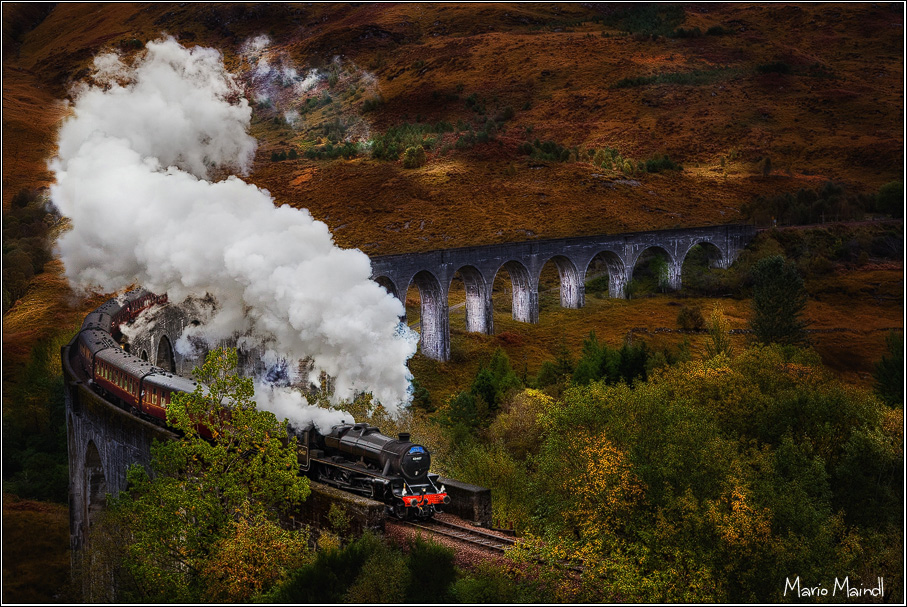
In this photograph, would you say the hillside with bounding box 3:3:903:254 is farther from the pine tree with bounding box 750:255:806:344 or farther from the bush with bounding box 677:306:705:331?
the pine tree with bounding box 750:255:806:344

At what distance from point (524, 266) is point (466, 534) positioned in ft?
169

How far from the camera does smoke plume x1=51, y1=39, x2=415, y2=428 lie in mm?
26625

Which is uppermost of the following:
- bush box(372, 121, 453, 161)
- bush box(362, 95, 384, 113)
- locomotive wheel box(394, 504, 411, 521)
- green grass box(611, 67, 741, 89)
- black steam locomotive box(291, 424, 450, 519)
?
green grass box(611, 67, 741, 89)

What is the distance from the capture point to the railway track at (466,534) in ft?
67.0

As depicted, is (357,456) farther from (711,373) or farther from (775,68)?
(775,68)

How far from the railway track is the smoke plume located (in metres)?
5.15

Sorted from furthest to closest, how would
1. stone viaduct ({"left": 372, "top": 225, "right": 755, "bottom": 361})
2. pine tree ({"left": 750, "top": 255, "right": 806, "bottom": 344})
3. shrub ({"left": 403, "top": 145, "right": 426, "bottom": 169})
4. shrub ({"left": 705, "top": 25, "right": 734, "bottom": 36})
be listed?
shrub ({"left": 705, "top": 25, "right": 734, "bottom": 36})
shrub ({"left": 403, "top": 145, "right": 426, "bottom": 169})
stone viaduct ({"left": 372, "top": 225, "right": 755, "bottom": 361})
pine tree ({"left": 750, "top": 255, "right": 806, "bottom": 344})

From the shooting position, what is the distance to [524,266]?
235ft

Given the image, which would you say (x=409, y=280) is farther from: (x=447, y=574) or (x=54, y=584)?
(x=447, y=574)

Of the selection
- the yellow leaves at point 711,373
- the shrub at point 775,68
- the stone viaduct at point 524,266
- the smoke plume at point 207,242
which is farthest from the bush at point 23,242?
the shrub at point 775,68

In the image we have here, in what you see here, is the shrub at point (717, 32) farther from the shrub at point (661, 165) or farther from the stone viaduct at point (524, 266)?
the stone viaduct at point (524, 266)

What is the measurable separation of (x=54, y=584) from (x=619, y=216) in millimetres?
80160

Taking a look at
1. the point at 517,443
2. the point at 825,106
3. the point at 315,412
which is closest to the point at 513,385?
the point at 517,443

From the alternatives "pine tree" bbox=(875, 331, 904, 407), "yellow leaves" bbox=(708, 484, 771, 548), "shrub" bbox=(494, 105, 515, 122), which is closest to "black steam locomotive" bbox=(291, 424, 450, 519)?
"yellow leaves" bbox=(708, 484, 771, 548)
